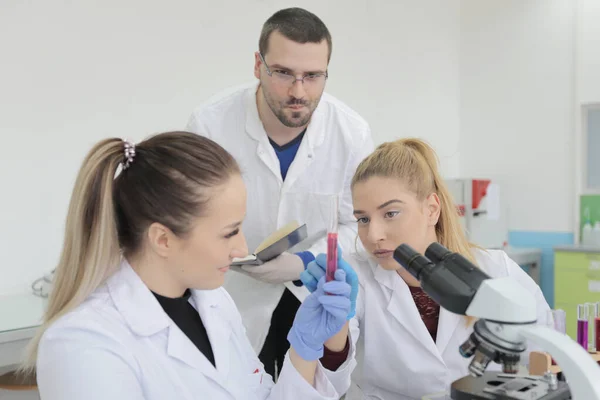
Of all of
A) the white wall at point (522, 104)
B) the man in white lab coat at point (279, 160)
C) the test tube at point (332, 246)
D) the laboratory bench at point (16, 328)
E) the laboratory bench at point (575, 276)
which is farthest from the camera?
the white wall at point (522, 104)

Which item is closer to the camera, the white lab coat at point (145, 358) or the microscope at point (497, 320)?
the microscope at point (497, 320)

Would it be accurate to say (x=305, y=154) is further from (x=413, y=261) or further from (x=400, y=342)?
(x=413, y=261)

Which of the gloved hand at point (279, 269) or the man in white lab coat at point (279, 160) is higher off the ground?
the man in white lab coat at point (279, 160)

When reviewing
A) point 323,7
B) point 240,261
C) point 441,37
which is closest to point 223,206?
point 240,261

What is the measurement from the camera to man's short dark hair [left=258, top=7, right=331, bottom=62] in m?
1.91

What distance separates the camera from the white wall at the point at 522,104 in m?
5.20

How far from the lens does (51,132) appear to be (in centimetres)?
299

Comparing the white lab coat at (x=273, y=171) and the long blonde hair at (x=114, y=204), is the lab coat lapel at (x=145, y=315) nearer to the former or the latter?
the long blonde hair at (x=114, y=204)

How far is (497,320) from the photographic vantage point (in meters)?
0.75

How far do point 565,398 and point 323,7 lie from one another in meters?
3.85

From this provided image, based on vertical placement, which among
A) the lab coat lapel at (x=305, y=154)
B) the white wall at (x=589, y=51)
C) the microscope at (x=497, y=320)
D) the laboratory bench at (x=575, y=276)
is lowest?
the laboratory bench at (x=575, y=276)

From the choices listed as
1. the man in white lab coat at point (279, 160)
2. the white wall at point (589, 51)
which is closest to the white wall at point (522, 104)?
the white wall at point (589, 51)

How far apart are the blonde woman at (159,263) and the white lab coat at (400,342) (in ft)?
1.21

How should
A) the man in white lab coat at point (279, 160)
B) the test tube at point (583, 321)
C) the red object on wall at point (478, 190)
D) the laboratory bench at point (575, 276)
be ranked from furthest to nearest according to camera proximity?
the red object on wall at point (478, 190) → the laboratory bench at point (575, 276) → the man in white lab coat at point (279, 160) → the test tube at point (583, 321)
